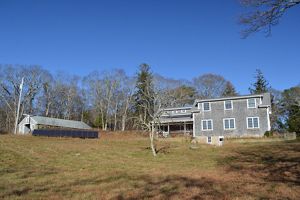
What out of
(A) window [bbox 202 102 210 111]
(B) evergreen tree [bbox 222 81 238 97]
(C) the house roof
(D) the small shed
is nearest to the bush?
(A) window [bbox 202 102 210 111]

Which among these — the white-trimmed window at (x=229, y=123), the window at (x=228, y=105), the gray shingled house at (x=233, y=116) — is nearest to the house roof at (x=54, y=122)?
the gray shingled house at (x=233, y=116)

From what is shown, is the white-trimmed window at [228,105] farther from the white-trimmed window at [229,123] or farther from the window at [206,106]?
the window at [206,106]

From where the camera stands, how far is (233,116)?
37906mm

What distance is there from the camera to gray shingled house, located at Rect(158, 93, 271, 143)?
1425 inches

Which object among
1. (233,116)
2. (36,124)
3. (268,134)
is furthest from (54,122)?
(268,134)

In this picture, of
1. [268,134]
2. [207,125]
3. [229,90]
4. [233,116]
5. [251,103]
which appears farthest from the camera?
[229,90]

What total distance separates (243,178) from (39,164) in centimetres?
1218

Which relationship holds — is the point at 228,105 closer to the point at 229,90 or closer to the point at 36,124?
the point at 229,90

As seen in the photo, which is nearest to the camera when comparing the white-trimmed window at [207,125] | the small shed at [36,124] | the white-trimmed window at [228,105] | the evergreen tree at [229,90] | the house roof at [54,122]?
the white-trimmed window at [228,105]

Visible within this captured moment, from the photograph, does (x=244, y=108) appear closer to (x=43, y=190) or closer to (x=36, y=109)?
(x=43, y=190)

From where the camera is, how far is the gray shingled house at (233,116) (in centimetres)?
3619

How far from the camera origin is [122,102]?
2514 inches

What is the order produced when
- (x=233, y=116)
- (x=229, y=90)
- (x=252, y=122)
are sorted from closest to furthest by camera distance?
(x=252, y=122) < (x=233, y=116) < (x=229, y=90)

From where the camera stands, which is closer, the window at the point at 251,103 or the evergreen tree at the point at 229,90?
the window at the point at 251,103
